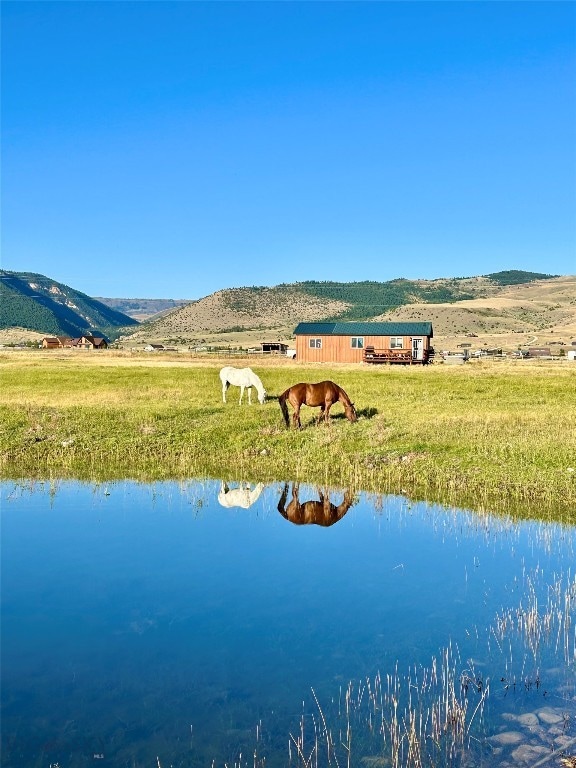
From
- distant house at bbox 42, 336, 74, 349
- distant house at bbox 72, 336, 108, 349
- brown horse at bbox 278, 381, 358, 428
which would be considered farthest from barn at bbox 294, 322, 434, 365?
distant house at bbox 72, 336, 108, 349

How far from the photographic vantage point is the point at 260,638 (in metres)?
9.45

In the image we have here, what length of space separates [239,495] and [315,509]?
89.7 inches

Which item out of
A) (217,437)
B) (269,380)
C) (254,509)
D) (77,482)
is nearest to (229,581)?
(254,509)

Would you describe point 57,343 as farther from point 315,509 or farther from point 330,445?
point 315,509

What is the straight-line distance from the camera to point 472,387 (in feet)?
137

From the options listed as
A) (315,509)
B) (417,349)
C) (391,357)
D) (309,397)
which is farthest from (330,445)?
(417,349)

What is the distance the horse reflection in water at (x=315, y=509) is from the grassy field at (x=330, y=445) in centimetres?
154

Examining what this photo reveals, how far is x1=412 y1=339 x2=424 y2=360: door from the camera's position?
77125mm

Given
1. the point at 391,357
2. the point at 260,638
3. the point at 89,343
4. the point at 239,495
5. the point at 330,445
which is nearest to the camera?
the point at 260,638

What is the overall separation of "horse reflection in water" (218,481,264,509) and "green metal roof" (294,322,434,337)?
199 feet

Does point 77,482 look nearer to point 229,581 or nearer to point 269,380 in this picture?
point 229,581

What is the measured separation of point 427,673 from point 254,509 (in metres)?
8.40

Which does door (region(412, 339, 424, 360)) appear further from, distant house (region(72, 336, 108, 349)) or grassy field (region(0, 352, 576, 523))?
distant house (region(72, 336, 108, 349))

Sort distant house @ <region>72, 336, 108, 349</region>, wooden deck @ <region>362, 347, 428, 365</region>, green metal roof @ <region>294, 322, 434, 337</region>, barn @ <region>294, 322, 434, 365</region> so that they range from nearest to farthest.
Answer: wooden deck @ <region>362, 347, 428, 365</region>, barn @ <region>294, 322, 434, 365</region>, green metal roof @ <region>294, 322, 434, 337</region>, distant house @ <region>72, 336, 108, 349</region>
